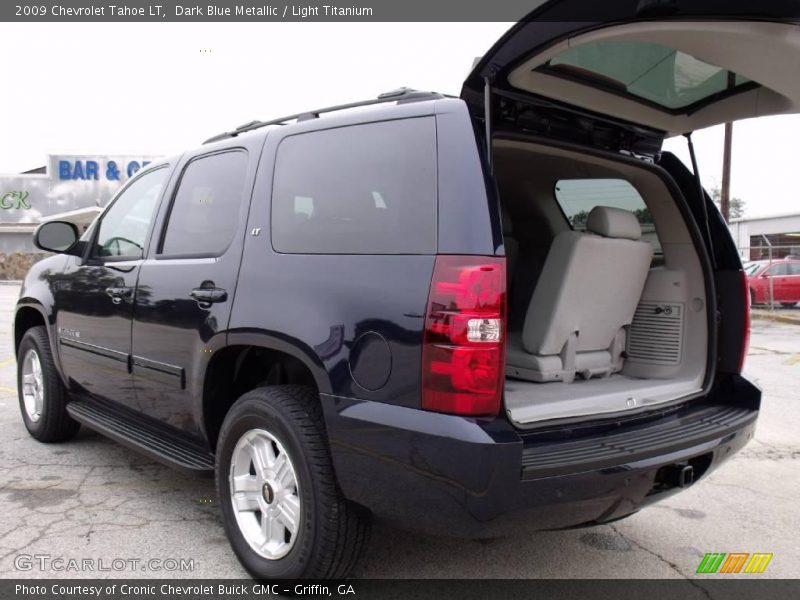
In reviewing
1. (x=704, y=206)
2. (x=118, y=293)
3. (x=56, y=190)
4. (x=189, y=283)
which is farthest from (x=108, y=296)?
(x=56, y=190)

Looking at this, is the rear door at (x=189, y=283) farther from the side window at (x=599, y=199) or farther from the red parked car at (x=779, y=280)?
the red parked car at (x=779, y=280)

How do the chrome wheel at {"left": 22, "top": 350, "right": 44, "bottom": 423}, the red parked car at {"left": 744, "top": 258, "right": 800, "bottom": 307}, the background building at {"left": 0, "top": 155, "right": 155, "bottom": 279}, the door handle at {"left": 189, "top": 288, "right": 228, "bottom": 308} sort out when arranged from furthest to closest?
1. the background building at {"left": 0, "top": 155, "right": 155, "bottom": 279}
2. the red parked car at {"left": 744, "top": 258, "right": 800, "bottom": 307}
3. the chrome wheel at {"left": 22, "top": 350, "right": 44, "bottom": 423}
4. the door handle at {"left": 189, "top": 288, "right": 228, "bottom": 308}

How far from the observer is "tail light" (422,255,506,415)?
2.23 m

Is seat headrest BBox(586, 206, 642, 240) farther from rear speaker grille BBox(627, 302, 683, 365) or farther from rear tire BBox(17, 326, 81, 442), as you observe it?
rear tire BBox(17, 326, 81, 442)

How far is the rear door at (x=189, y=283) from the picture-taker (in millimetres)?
3074

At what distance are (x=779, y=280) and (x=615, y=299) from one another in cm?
1828

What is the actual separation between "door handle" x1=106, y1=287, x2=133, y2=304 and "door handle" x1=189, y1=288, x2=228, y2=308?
2.36ft

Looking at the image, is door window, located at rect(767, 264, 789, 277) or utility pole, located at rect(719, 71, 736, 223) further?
utility pole, located at rect(719, 71, 736, 223)

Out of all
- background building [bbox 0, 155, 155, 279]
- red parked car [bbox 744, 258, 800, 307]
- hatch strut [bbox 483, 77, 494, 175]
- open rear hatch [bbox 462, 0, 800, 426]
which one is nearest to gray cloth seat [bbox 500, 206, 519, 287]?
open rear hatch [bbox 462, 0, 800, 426]

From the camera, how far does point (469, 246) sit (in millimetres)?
2277

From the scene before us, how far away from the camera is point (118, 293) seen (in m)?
3.76

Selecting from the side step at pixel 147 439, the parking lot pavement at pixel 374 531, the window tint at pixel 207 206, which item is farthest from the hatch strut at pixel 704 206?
the side step at pixel 147 439

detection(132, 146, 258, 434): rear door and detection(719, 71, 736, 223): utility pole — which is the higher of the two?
detection(719, 71, 736, 223): utility pole

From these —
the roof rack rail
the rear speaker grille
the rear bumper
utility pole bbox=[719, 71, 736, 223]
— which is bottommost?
the rear bumper
